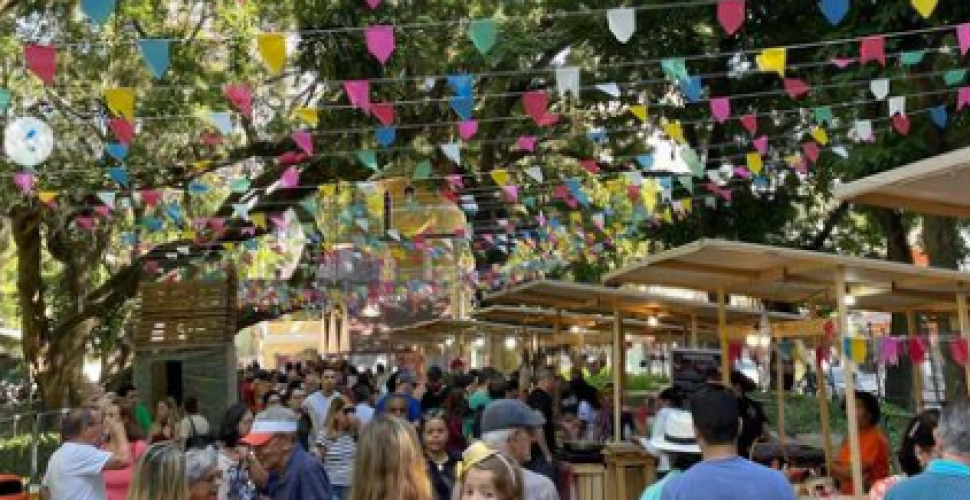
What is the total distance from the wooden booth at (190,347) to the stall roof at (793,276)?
304 inches

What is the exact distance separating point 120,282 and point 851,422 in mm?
14429

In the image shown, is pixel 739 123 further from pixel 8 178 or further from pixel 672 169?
pixel 8 178

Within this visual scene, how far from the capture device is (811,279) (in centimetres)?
755

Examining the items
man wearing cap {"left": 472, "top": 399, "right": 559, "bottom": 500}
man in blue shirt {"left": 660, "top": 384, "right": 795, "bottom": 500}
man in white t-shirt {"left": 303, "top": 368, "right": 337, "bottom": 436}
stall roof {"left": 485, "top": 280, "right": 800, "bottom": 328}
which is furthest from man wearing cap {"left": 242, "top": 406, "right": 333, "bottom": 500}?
stall roof {"left": 485, "top": 280, "right": 800, "bottom": 328}

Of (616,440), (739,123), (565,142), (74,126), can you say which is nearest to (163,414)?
(616,440)

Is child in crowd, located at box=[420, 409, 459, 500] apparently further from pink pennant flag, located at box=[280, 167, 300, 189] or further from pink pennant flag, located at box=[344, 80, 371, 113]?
pink pennant flag, located at box=[280, 167, 300, 189]

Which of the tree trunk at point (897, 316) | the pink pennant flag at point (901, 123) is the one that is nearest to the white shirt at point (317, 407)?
the pink pennant flag at point (901, 123)

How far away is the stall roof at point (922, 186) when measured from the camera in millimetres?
4938

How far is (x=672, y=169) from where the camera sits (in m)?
17.1

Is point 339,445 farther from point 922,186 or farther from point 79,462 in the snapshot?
point 922,186

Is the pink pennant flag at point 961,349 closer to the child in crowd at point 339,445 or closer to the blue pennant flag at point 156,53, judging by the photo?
the child in crowd at point 339,445

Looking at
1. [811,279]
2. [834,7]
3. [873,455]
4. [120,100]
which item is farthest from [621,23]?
[120,100]

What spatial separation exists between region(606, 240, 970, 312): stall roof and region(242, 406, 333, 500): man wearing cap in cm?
321

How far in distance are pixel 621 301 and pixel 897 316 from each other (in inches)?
262
